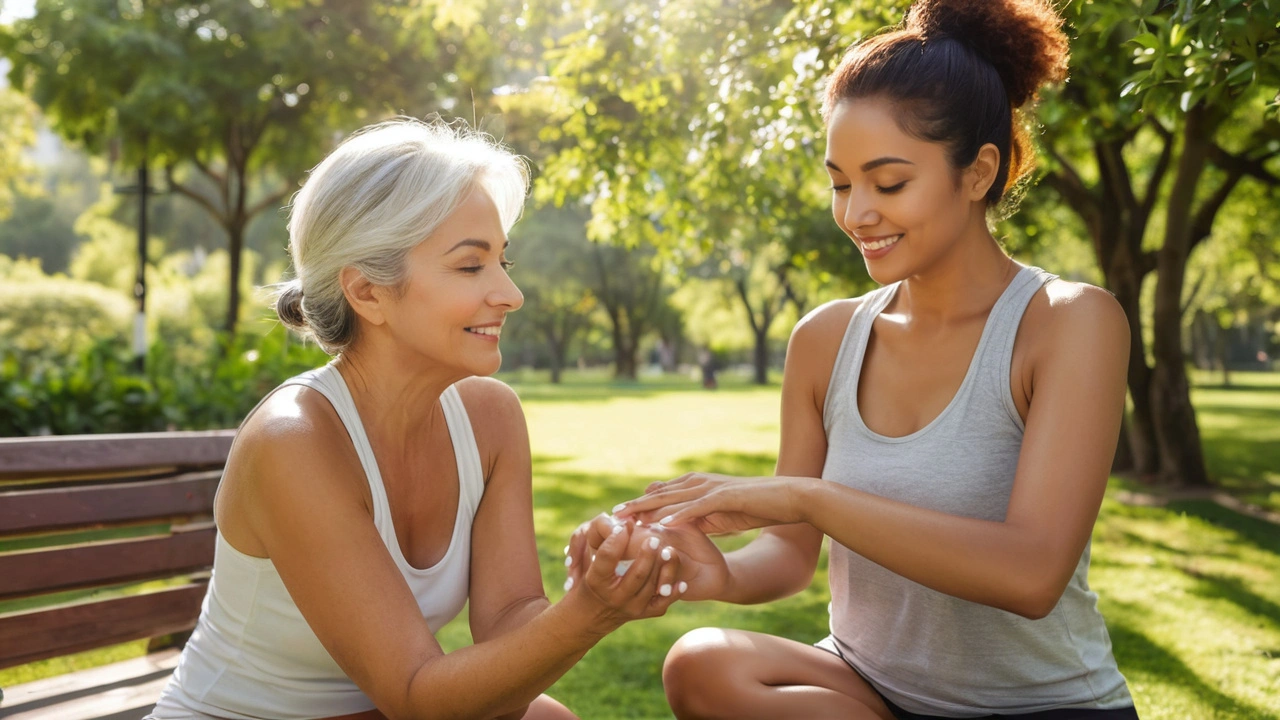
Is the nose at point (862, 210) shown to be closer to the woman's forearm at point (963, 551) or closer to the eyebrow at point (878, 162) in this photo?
the eyebrow at point (878, 162)

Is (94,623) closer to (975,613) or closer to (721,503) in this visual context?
(721,503)

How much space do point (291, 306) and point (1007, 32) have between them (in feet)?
6.62

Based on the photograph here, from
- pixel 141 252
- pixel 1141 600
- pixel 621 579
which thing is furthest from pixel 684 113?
pixel 141 252

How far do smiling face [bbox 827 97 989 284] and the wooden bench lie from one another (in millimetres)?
2276

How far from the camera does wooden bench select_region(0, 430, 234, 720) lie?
3049 millimetres

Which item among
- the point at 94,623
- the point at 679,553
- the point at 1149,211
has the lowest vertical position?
the point at 94,623

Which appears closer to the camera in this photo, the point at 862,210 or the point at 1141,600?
the point at 862,210

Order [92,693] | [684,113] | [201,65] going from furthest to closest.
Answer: [201,65], [684,113], [92,693]

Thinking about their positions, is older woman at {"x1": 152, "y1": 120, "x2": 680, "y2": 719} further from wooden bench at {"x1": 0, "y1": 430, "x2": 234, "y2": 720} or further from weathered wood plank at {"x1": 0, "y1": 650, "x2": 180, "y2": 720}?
wooden bench at {"x1": 0, "y1": 430, "x2": 234, "y2": 720}

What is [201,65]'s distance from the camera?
17.1 metres

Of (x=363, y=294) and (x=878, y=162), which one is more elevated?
(x=878, y=162)

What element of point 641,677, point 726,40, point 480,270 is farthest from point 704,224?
point 480,270

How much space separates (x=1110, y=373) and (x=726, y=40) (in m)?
4.90

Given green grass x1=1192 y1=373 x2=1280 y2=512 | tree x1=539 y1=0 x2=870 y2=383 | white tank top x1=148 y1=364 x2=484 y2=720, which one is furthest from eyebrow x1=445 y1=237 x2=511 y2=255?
green grass x1=1192 y1=373 x2=1280 y2=512
